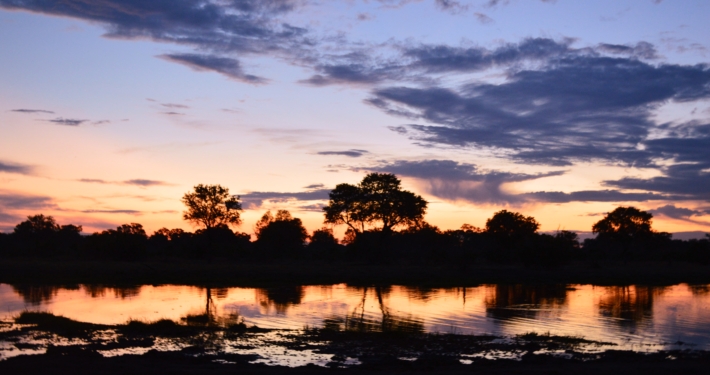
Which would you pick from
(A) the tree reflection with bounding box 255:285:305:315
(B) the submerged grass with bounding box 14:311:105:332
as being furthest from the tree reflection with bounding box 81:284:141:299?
(B) the submerged grass with bounding box 14:311:105:332

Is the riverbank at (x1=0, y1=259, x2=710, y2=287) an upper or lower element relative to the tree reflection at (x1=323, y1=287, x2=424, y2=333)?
upper

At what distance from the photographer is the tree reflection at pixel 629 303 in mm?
28609

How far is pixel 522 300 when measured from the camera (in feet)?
122

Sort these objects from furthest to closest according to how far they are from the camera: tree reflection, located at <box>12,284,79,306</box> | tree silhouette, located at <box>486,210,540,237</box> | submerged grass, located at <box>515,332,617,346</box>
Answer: tree silhouette, located at <box>486,210,540,237</box>, tree reflection, located at <box>12,284,79,306</box>, submerged grass, located at <box>515,332,617,346</box>

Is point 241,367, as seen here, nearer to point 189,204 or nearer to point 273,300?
point 273,300

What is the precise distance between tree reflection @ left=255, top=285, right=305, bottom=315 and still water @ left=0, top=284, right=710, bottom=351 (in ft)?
0.19

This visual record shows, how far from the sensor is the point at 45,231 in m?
111

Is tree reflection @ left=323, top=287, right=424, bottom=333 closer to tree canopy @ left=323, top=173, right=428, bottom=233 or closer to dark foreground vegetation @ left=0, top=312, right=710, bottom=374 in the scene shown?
dark foreground vegetation @ left=0, top=312, right=710, bottom=374

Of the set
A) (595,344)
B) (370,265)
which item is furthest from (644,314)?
(370,265)

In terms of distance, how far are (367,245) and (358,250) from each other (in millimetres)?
1355

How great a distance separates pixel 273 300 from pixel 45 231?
91.6 meters

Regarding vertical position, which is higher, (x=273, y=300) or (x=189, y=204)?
(x=189, y=204)

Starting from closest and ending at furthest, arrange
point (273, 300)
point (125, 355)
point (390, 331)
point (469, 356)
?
point (125, 355) → point (469, 356) → point (390, 331) → point (273, 300)

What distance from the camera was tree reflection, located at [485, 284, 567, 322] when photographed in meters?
30.2
